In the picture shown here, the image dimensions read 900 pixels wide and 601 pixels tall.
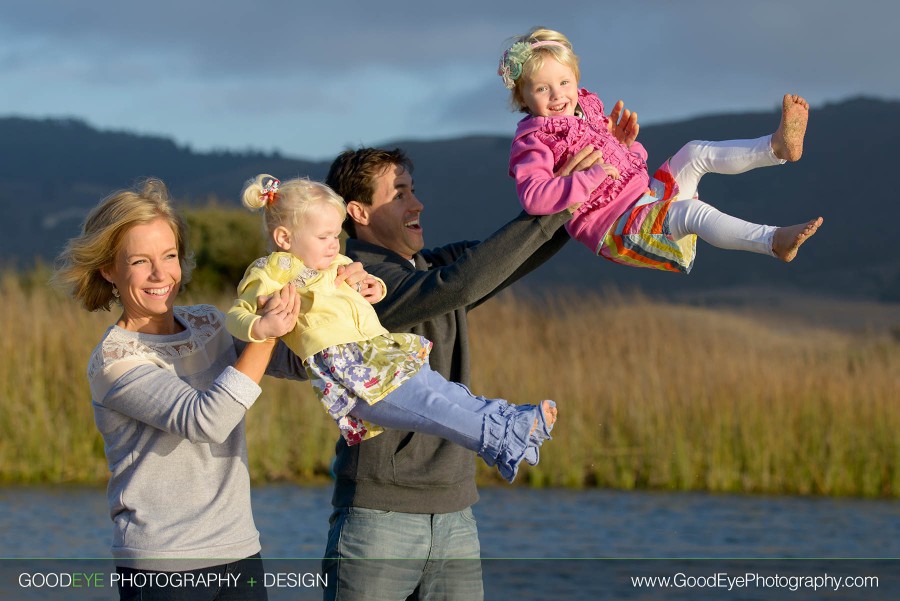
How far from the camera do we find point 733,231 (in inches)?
138

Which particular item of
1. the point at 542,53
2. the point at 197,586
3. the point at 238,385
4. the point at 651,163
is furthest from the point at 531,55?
the point at 651,163

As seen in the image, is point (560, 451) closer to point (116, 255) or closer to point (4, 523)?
point (4, 523)

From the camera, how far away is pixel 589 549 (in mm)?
9125

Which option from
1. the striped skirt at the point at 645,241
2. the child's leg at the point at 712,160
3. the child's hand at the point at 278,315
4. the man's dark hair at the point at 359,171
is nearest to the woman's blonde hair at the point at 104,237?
the child's hand at the point at 278,315

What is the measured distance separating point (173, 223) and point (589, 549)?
639 centimetres

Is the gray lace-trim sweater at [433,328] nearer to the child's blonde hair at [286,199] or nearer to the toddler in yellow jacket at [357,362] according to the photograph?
the toddler in yellow jacket at [357,362]

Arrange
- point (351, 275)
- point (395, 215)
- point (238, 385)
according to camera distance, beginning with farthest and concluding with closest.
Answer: point (395, 215), point (351, 275), point (238, 385)

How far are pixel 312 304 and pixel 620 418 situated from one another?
297 inches

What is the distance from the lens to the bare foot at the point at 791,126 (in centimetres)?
364

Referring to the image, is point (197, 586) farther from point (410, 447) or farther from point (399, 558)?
point (410, 447)

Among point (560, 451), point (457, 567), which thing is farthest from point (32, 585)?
point (457, 567)

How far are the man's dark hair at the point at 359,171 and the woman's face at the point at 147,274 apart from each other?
0.61 metres

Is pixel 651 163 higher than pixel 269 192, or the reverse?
pixel 651 163

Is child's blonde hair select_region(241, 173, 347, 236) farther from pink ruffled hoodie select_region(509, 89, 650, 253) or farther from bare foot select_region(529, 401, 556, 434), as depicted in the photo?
bare foot select_region(529, 401, 556, 434)
